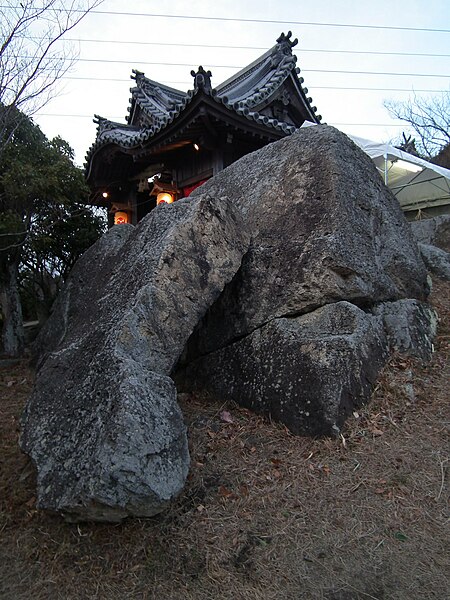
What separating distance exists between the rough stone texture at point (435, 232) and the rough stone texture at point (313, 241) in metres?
4.70

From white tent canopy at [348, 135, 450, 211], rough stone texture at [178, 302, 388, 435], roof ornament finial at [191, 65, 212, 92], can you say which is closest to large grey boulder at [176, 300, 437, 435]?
rough stone texture at [178, 302, 388, 435]

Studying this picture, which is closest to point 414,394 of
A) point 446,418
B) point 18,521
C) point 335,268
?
point 446,418

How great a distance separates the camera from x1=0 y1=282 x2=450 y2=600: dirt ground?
1826 millimetres

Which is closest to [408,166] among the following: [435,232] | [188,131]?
[435,232]

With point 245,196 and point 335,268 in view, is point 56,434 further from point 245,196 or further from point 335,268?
point 245,196

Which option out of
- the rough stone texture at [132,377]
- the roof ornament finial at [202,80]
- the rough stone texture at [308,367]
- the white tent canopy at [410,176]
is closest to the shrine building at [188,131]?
the roof ornament finial at [202,80]

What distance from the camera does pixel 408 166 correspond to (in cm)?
1345

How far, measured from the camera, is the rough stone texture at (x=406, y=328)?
335 cm

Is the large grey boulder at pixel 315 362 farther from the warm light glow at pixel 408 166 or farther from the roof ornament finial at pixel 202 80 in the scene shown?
the warm light glow at pixel 408 166

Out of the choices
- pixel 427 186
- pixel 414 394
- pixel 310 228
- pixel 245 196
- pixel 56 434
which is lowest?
pixel 414 394

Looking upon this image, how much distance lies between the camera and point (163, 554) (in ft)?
6.51

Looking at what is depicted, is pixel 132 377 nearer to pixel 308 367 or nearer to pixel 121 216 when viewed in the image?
pixel 308 367

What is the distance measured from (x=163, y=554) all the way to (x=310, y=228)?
8.41ft

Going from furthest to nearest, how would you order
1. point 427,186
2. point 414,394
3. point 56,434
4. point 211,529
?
point 427,186 → point 414,394 → point 56,434 → point 211,529
